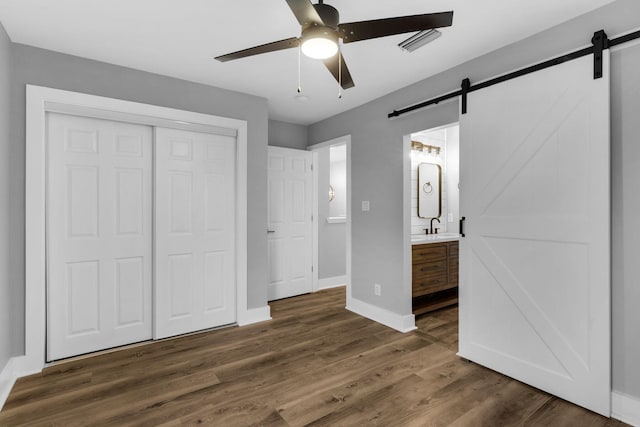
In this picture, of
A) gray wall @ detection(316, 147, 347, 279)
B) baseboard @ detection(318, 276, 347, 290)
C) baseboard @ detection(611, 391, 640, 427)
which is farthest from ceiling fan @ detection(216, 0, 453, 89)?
baseboard @ detection(318, 276, 347, 290)

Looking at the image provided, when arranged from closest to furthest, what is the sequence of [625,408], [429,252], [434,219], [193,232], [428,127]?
[625,408] < [428,127] < [193,232] < [429,252] < [434,219]

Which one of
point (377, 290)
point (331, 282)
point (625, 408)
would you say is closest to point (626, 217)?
point (625, 408)

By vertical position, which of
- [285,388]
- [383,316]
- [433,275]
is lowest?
[285,388]

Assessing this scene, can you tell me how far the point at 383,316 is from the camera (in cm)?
354

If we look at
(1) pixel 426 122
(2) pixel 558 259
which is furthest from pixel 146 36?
(2) pixel 558 259

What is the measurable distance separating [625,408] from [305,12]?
109 inches

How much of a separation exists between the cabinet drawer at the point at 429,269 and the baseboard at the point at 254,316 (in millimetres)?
1760

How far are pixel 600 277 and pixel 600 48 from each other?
1.38 m

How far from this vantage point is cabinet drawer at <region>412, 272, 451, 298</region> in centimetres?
385

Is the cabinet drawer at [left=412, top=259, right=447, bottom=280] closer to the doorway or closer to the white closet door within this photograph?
the doorway

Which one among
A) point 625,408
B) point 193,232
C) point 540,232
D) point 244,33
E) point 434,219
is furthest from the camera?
point 434,219

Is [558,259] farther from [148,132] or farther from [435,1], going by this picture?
[148,132]

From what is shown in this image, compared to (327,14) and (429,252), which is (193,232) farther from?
(429,252)

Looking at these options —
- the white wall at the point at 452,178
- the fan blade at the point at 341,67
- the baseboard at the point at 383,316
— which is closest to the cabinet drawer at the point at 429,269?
the baseboard at the point at 383,316
